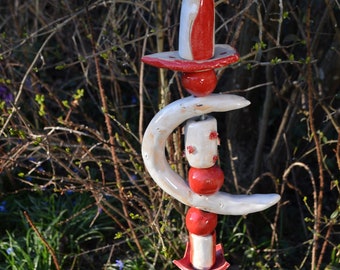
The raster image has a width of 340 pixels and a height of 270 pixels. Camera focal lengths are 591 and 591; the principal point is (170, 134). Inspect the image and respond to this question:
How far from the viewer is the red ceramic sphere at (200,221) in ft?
5.47

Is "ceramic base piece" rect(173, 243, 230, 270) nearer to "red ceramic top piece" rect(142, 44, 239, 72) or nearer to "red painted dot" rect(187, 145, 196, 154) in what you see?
"red painted dot" rect(187, 145, 196, 154)

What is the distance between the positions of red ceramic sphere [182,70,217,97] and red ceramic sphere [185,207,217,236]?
363mm

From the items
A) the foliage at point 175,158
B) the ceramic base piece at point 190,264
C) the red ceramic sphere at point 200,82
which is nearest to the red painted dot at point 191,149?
the red ceramic sphere at point 200,82

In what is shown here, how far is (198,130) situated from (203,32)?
0.25 meters

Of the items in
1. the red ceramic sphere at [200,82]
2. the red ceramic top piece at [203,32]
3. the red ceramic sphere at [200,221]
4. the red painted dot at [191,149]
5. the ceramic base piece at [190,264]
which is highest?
the red ceramic top piece at [203,32]

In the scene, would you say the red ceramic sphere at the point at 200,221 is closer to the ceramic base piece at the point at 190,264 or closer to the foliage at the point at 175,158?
the ceramic base piece at the point at 190,264

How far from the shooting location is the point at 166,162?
1.62 metres

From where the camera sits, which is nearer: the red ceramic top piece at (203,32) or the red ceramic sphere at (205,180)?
the red ceramic top piece at (203,32)

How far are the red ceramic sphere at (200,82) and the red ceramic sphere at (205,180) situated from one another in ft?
0.70

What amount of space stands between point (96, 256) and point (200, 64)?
1.56m

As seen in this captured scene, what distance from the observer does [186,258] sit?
1.77 meters

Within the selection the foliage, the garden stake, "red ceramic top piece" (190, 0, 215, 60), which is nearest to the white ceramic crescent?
the garden stake

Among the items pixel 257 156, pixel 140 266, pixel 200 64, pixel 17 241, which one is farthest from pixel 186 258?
pixel 17 241

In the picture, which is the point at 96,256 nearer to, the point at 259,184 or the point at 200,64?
the point at 259,184
